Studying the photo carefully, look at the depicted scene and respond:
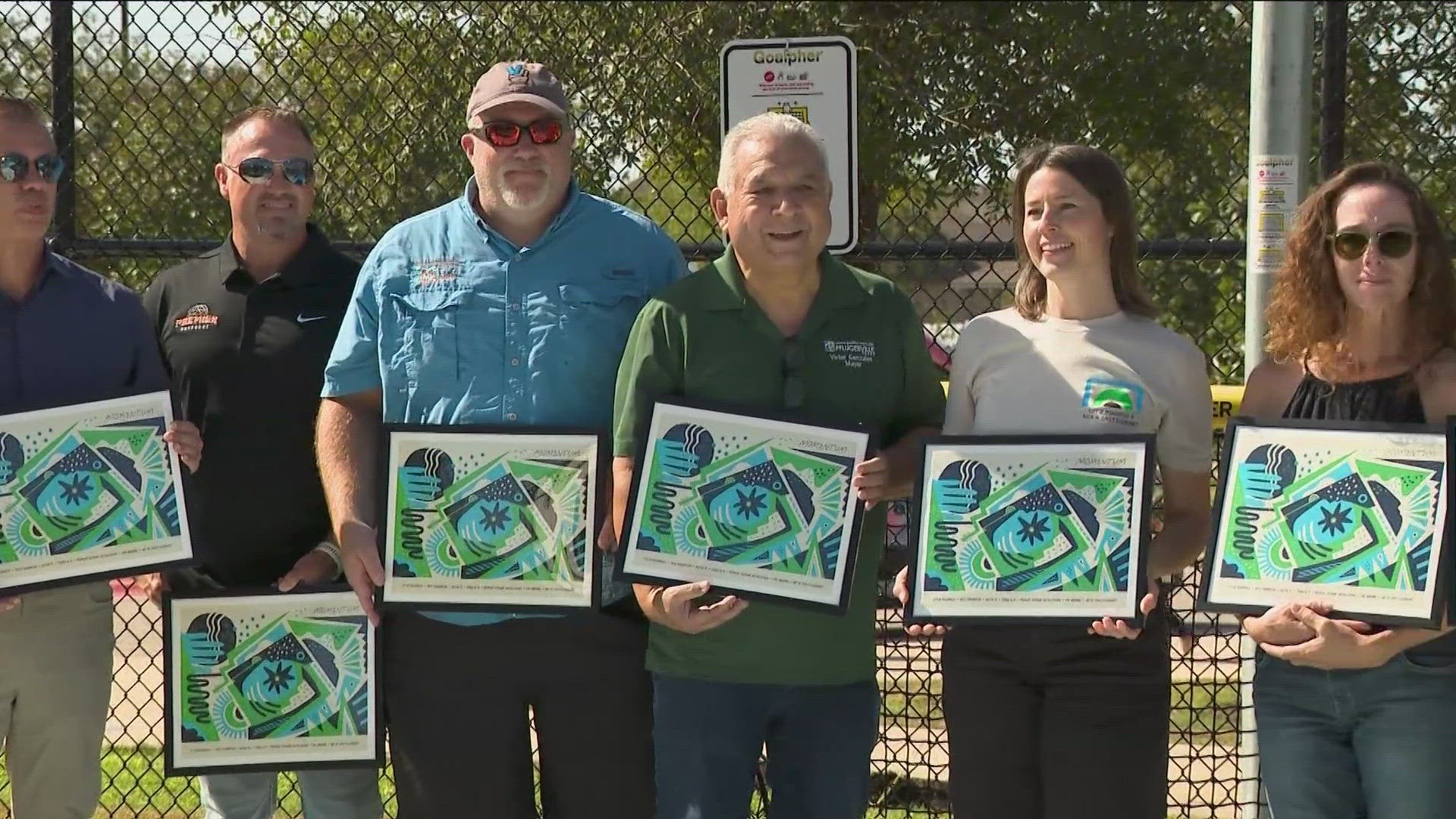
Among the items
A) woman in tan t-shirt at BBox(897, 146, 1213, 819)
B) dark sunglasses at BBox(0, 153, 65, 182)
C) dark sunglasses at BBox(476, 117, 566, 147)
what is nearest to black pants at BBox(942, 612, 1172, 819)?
woman in tan t-shirt at BBox(897, 146, 1213, 819)

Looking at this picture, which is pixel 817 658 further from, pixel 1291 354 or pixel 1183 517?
pixel 1291 354

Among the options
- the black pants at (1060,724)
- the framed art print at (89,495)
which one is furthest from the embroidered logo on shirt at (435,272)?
the black pants at (1060,724)

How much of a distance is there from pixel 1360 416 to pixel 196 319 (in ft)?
8.38

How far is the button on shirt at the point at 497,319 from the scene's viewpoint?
3.55 m

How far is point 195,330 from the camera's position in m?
3.89

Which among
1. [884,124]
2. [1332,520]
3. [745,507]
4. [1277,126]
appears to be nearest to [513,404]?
[745,507]

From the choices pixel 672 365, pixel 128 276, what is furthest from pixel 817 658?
pixel 128 276

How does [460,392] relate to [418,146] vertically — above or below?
below

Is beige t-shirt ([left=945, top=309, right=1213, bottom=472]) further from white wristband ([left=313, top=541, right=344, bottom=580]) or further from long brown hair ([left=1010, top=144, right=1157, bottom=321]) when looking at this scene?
white wristband ([left=313, top=541, right=344, bottom=580])

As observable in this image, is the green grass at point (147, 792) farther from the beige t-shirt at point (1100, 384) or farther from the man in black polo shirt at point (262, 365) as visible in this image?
the beige t-shirt at point (1100, 384)

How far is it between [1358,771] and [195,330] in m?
2.69

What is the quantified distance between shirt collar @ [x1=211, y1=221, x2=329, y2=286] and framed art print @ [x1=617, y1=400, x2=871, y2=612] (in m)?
1.08

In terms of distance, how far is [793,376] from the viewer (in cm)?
340

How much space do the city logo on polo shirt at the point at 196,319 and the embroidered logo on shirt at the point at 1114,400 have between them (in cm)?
199
